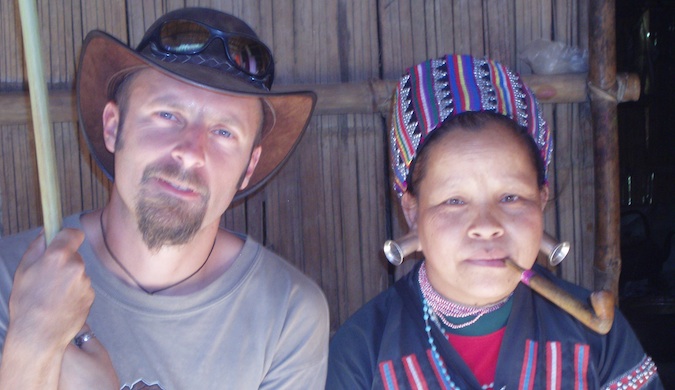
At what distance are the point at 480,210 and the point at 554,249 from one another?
0.22 meters

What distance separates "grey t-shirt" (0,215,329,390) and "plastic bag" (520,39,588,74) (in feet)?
3.45

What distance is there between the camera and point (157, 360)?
6.02ft

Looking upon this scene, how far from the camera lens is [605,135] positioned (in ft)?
7.83

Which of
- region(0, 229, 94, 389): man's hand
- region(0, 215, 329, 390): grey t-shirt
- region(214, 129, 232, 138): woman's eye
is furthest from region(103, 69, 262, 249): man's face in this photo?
region(0, 229, 94, 389): man's hand

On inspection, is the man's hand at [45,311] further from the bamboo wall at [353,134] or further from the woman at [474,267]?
the bamboo wall at [353,134]

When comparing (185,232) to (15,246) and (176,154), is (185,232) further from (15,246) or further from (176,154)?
(15,246)

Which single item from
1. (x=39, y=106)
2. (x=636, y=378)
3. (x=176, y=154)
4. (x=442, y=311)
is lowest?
(x=636, y=378)

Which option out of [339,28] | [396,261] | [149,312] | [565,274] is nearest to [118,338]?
[149,312]

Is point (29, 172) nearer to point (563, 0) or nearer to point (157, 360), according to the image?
point (157, 360)

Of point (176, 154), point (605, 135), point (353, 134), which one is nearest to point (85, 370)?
point (176, 154)

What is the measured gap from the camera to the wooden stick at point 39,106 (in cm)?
129

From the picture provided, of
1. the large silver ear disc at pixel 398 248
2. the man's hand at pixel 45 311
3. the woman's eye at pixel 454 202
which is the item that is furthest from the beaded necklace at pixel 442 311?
the man's hand at pixel 45 311

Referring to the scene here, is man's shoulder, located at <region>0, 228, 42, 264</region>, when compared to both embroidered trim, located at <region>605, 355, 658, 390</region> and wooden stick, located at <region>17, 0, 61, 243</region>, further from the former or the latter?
embroidered trim, located at <region>605, 355, 658, 390</region>

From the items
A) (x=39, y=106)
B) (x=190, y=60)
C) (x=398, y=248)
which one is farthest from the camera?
(x=398, y=248)
